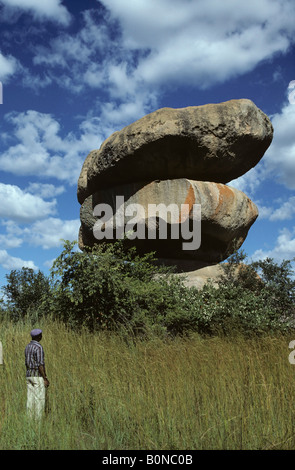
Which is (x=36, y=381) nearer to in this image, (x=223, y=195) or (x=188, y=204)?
(x=188, y=204)

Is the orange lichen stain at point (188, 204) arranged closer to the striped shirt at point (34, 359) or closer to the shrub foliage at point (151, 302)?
the shrub foliage at point (151, 302)

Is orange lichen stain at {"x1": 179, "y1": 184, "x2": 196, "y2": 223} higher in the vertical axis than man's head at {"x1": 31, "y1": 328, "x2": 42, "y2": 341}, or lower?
higher

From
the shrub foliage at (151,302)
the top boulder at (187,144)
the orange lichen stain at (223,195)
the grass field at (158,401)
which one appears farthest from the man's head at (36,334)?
the orange lichen stain at (223,195)

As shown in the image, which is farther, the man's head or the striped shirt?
the man's head

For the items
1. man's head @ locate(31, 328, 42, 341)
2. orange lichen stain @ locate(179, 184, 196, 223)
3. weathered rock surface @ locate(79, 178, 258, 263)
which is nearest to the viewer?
man's head @ locate(31, 328, 42, 341)

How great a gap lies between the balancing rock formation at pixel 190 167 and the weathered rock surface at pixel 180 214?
0.03 meters

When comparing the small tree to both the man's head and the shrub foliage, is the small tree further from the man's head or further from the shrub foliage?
the man's head

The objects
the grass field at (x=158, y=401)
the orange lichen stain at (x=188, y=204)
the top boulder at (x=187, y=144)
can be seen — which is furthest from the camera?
the orange lichen stain at (x=188, y=204)

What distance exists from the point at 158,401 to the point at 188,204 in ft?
25.2

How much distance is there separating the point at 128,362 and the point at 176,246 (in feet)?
22.9

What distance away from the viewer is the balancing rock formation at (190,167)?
11.9m

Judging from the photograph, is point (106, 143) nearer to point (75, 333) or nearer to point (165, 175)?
point (165, 175)

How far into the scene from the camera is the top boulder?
11812 millimetres

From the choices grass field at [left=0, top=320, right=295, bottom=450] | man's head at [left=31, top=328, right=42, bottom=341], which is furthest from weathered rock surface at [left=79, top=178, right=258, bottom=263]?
man's head at [left=31, top=328, right=42, bottom=341]
